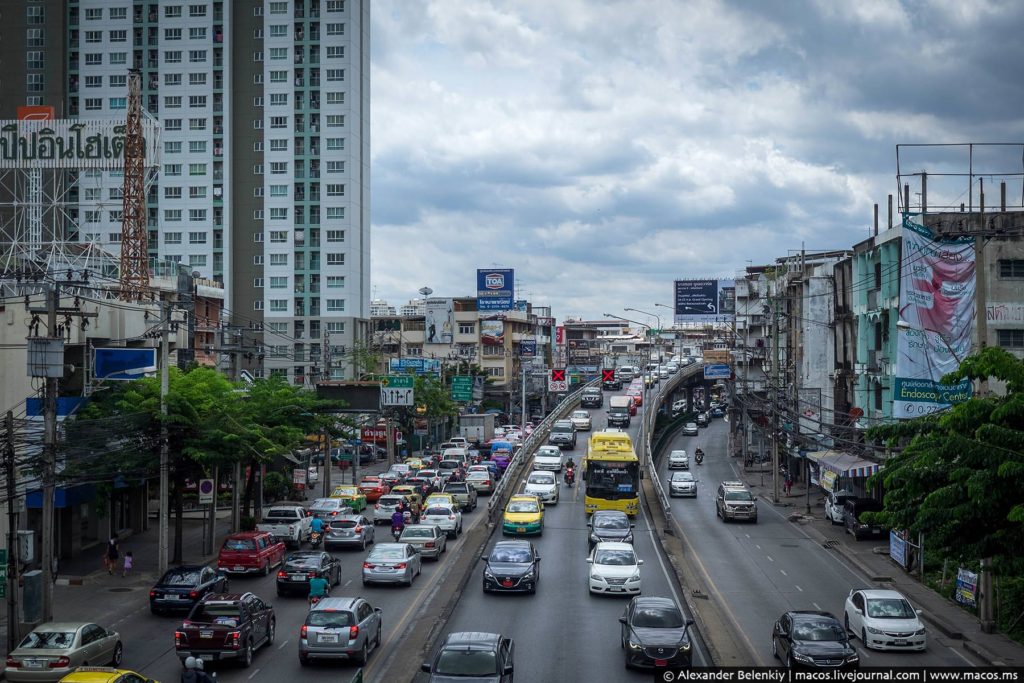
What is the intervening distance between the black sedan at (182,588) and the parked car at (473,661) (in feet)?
39.3

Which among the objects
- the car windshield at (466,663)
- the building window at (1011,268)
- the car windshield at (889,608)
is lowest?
the car windshield at (889,608)

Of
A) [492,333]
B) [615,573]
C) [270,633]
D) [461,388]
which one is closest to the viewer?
[270,633]

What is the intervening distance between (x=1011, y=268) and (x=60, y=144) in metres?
51.7

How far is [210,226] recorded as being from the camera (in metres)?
114

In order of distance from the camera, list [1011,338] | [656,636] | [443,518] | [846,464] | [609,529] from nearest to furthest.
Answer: [656,636]
[609,529]
[443,518]
[1011,338]
[846,464]

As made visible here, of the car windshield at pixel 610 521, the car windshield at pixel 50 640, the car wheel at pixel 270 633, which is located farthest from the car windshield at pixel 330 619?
the car windshield at pixel 610 521

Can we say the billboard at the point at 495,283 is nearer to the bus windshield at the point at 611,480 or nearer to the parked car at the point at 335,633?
the bus windshield at the point at 611,480

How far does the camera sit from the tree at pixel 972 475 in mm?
20547

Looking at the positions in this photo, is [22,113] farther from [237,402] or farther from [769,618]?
[769,618]

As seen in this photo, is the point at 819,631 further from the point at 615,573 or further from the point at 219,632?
the point at 219,632

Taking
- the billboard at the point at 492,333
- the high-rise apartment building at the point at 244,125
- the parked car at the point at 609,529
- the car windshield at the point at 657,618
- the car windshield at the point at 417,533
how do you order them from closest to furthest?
the car windshield at the point at 657,618 < the car windshield at the point at 417,533 < the parked car at the point at 609,529 < the high-rise apartment building at the point at 244,125 < the billboard at the point at 492,333

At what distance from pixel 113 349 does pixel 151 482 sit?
499 inches

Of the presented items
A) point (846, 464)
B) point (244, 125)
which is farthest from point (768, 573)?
point (244, 125)

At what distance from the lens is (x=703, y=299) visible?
133625mm
